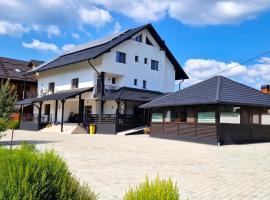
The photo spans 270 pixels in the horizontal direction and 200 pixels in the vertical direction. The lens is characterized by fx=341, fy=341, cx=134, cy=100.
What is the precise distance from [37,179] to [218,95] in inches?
657

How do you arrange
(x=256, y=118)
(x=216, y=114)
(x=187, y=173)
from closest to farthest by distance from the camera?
(x=187, y=173) < (x=216, y=114) < (x=256, y=118)

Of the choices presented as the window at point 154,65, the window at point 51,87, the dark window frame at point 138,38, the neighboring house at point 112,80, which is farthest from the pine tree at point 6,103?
the window at point 51,87

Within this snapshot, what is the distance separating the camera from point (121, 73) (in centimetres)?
3278

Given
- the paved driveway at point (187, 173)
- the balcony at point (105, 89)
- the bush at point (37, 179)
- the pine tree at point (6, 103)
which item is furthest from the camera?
→ the balcony at point (105, 89)

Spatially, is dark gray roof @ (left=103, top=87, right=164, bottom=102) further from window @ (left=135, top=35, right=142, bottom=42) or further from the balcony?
window @ (left=135, top=35, right=142, bottom=42)

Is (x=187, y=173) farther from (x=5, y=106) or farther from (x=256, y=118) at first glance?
(x=256, y=118)

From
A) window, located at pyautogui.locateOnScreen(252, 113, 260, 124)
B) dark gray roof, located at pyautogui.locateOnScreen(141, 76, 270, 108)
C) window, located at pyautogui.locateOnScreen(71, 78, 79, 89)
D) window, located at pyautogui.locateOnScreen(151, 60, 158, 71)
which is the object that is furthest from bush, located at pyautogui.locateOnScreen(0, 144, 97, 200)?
window, located at pyautogui.locateOnScreen(151, 60, 158, 71)

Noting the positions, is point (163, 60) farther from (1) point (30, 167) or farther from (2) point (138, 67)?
(1) point (30, 167)

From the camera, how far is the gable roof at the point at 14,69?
150 feet

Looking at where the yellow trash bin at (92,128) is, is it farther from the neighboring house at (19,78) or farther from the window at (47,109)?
the neighboring house at (19,78)

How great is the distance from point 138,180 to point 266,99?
54.3ft

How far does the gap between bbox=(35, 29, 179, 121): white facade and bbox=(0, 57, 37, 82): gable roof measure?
8920 millimetres

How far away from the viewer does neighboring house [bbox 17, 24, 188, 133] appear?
29594mm

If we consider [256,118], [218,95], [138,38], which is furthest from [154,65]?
[218,95]
